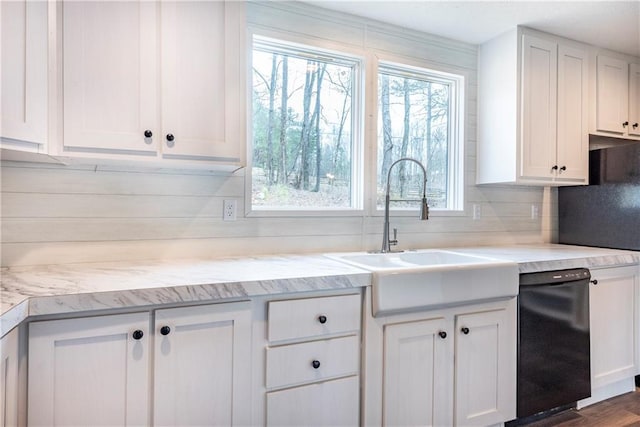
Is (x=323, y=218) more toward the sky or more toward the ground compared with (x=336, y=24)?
more toward the ground

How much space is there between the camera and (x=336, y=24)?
7.45ft

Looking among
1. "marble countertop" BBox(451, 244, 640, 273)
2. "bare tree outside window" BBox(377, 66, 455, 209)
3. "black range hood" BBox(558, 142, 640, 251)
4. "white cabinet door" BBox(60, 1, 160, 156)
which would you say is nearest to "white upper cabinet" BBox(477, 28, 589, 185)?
"black range hood" BBox(558, 142, 640, 251)

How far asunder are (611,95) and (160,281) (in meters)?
3.23

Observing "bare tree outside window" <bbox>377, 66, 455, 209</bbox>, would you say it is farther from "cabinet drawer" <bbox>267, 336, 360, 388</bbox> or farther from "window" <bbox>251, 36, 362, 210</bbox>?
"cabinet drawer" <bbox>267, 336, 360, 388</bbox>

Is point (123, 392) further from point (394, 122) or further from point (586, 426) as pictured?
point (586, 426)

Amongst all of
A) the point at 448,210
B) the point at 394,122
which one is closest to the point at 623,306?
the point at 448,210

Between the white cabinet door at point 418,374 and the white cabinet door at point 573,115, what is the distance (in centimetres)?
164

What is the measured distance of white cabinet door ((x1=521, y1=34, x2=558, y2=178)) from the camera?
2.45 meters

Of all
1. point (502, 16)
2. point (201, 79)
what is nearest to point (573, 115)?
point (502, 16)

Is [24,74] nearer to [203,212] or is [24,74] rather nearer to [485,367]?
[203,212]

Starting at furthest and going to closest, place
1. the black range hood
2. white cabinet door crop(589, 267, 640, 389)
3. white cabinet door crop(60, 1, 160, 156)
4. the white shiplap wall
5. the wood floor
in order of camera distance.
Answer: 1. the black range hood
2. white cabinet door crop(589, 267, 640, 389)
3. the wood floor
4. the white shiplap wall
5. white cabinet door crop(60, 1, 160, 156)

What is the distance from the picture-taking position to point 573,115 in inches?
104

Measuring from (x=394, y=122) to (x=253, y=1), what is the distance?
1.11m

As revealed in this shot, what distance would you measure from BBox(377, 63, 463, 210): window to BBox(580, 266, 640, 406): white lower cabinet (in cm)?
94
